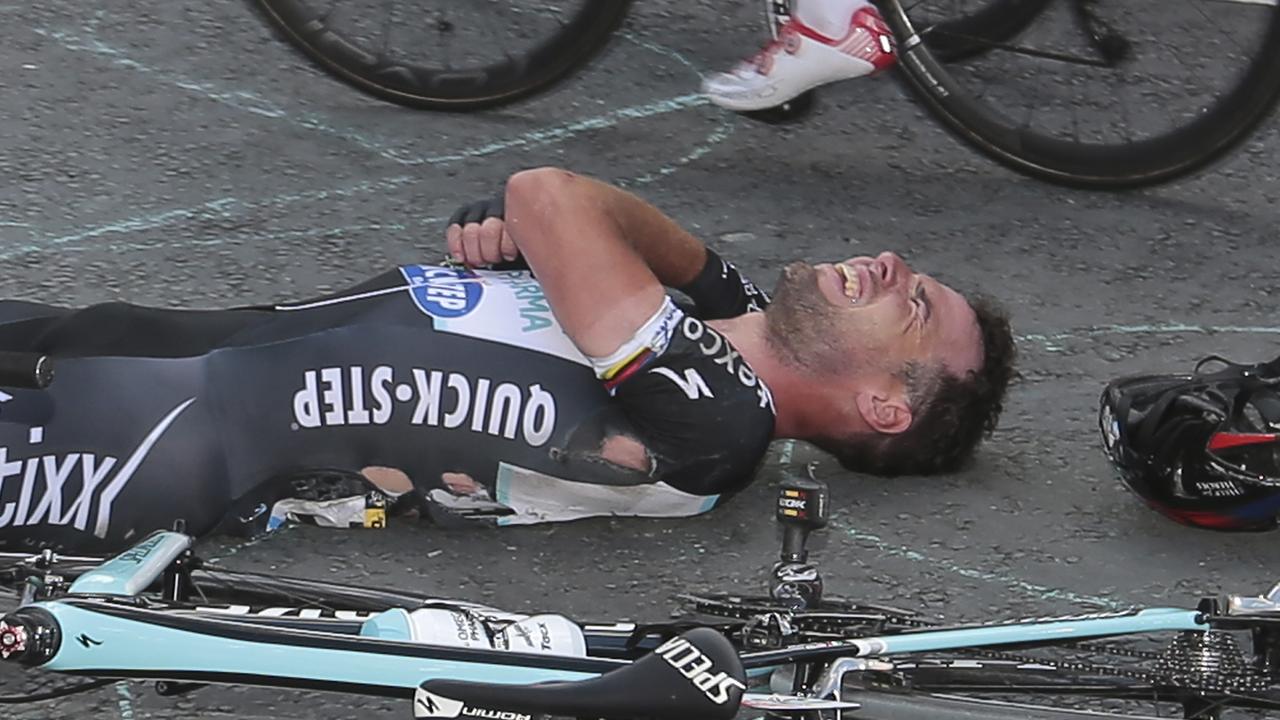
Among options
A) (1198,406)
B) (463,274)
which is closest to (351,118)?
(463,274)

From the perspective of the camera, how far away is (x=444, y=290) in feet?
9.69

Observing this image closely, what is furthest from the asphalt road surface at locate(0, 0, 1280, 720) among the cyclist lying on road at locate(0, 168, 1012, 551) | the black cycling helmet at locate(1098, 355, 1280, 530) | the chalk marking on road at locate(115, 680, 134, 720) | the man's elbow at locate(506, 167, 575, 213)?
the man's elbow at locate(506, 167, 575, 213)

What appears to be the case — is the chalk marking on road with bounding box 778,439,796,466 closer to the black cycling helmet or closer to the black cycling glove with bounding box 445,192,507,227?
the black cycling helmet

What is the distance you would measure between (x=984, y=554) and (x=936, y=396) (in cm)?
31

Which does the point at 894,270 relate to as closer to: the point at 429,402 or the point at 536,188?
the point at 536,188

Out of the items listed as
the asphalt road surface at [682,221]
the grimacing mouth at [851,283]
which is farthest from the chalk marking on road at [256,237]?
the grimacing mouth at [851,283]

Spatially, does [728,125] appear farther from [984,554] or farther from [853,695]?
[853,695]

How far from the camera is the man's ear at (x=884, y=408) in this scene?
296 cm

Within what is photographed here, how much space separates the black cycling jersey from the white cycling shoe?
1.25m

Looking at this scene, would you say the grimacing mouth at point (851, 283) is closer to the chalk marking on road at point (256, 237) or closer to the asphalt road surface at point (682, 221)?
the asphalt road surface at point (682, 221)

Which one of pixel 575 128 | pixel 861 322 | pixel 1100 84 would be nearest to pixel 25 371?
pixel 861 322

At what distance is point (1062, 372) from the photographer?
11.9 ft

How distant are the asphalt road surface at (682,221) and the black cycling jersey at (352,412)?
0.73 ft

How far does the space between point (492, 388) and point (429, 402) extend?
10cm
